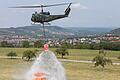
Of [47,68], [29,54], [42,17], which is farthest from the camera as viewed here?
[29,54]

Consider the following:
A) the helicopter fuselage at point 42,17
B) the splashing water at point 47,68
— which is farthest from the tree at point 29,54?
the splashing water at point 47,68

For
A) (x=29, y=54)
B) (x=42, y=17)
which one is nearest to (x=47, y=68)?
(x=42, y=17)

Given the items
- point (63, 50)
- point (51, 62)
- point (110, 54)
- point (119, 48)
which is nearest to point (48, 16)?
point (51, 62)

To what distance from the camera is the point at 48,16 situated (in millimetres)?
19078

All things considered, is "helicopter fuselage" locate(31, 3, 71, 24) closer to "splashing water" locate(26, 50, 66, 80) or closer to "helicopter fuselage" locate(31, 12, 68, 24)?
"helicopter fuselage" locate(31, 12, 68, 24)

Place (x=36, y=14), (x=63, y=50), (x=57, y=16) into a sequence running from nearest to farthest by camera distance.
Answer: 1. (x=36, y=14)
2. (x=57, y=16)
3. (x=63, y=50)

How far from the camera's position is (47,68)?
1554 cm

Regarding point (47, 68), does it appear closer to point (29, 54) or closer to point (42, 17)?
point (42, 17)

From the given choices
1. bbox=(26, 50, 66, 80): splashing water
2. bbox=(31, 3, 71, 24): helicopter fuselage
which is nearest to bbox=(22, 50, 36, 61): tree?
bbox=(31, 3, 71, 24): helicopter fuselage

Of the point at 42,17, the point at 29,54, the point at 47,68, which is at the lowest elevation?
the point at 29,54

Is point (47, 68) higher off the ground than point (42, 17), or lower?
lower

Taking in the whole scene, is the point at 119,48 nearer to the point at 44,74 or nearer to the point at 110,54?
the point at 110,54

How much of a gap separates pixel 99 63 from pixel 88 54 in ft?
198

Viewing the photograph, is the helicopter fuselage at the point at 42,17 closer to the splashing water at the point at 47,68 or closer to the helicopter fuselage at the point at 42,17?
the helicopter fuselage at the point at 42,17
